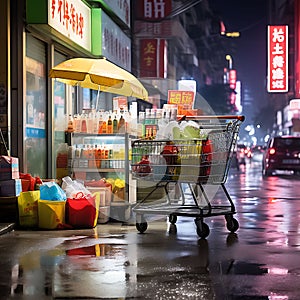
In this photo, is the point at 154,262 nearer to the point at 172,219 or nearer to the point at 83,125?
the point at 172,219

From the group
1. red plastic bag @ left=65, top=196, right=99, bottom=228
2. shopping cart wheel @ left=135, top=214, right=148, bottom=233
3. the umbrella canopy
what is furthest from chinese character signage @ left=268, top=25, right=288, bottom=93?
shopping cart wheel @ left=135, top=214, right=148, bottom=233

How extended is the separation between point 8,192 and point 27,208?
1.33 ft

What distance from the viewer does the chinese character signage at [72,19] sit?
1279 centimetres

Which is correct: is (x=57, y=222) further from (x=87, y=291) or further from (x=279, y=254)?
(x=87, y=291)

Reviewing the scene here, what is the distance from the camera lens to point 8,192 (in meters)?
10.5

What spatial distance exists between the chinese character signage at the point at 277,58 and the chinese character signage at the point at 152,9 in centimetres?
2275

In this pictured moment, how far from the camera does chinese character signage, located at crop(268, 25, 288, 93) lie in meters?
52.1

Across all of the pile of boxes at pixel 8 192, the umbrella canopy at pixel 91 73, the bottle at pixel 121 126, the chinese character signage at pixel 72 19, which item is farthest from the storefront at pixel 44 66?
the bottle at pixel 121 126

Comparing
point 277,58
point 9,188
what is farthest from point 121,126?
point 277,58

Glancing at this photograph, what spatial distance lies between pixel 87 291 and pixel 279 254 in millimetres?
2781

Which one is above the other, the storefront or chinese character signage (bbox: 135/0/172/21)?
chinese character signage (bbox: 135/0/172/21)

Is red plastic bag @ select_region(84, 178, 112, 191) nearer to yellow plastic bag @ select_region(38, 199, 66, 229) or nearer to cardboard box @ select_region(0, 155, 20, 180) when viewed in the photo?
yellow plastic bag @ select_region(38, 199, 66, 229)

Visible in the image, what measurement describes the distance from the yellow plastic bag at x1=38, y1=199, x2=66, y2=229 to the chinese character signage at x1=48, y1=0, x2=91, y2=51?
11.9 ft

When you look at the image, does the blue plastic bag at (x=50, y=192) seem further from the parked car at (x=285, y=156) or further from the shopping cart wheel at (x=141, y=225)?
the parked car at (x=285, y=156)
